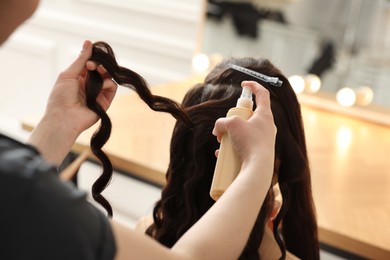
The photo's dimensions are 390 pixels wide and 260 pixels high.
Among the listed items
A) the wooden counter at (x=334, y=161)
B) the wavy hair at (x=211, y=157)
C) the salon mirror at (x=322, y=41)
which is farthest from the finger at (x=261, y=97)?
the salon mirror at (x=322, y=41)

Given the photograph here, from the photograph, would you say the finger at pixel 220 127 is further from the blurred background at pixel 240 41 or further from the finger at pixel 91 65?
the blurred background at pixel 240 41

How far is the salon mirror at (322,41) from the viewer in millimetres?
1394

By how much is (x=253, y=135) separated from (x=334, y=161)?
2.10ft

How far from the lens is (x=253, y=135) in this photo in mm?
584

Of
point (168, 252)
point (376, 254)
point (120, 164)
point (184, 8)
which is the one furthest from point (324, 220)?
point (184, 8)

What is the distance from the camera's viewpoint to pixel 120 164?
111 cm

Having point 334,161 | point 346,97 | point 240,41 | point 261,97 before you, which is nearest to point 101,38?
point 240,41

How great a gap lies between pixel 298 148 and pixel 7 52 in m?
1.79

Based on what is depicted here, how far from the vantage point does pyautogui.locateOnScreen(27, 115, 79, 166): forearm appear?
0.68m

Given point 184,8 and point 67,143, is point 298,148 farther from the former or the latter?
point 184,8

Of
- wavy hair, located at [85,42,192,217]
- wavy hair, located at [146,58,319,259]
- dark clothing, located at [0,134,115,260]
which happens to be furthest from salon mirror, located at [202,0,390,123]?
dark clothing, located at [0,134,115,260]

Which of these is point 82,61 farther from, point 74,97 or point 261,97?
point 261,97

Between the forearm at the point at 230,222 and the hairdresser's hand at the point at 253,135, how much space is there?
0.04 feet

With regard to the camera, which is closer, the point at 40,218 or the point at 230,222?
the point at 40,218
